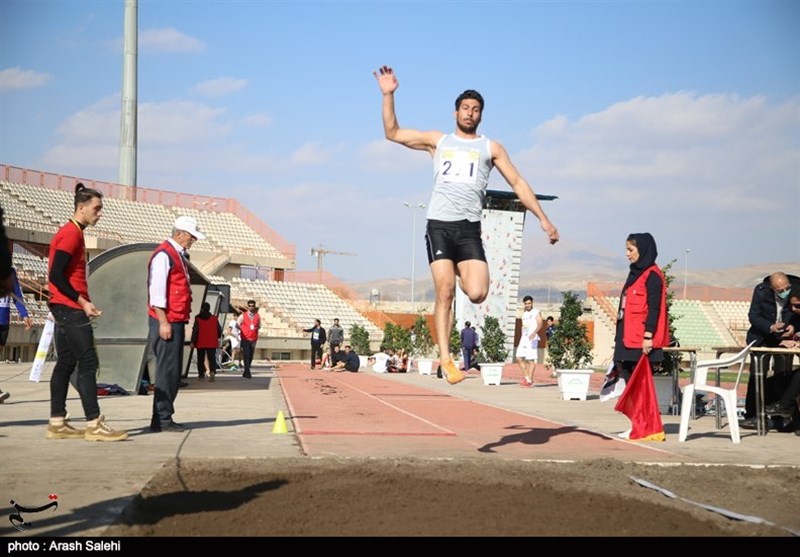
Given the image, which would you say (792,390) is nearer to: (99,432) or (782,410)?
(782,410)

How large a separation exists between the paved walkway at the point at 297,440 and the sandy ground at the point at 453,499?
39 centimetres

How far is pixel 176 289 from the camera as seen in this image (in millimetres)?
10000

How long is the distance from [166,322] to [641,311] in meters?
4.85

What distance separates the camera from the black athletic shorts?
8.53 metres

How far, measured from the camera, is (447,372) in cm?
850

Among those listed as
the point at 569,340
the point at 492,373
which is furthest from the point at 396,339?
the point at 569,340

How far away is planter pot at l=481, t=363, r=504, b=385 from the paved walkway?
8291 mm

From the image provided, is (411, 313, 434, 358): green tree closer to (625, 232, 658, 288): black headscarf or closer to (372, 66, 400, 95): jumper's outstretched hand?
(625, 232, 658, 288): black headscarf

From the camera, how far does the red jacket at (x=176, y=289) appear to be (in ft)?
32.6

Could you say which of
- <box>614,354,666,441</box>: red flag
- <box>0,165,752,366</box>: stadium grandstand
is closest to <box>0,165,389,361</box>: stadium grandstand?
<box>0,165,752,366</box>: stadium grandstand
